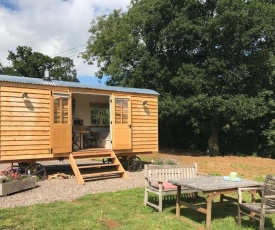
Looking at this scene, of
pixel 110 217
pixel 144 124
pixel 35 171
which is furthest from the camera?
pixel 144 124

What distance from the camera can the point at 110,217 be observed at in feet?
19.0

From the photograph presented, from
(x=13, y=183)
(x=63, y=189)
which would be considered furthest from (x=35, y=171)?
(x=13, y=183)

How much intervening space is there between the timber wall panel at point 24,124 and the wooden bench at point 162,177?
408cm

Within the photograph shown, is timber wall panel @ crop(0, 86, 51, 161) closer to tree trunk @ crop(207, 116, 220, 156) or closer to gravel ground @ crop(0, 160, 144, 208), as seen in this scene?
gravel ground @ crop(0, 160, 144, 208)

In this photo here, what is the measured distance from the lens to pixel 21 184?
25.9ft

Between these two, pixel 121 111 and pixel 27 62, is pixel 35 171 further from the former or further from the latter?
pixel 27 62

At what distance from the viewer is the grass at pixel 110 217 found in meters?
5.29

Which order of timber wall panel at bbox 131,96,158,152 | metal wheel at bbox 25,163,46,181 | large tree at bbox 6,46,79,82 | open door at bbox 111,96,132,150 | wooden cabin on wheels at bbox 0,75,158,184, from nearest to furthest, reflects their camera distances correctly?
Result: wooden cabin on wheels at bbox 0,75,158,184, metal wheel at bbox 25,163,46,181, open door at bbox 111,96,132,150, timber wall panel at bbox 131,96,158,152, large tree at bbox 6,46,79,82

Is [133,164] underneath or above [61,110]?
underneath

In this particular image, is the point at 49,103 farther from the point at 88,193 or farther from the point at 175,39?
the point at 175,39

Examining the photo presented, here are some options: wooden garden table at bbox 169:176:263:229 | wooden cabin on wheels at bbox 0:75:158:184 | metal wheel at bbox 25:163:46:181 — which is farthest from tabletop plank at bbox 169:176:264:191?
metal wheel at bbox 25:163:46:181

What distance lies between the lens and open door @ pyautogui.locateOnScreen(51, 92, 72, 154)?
970cm

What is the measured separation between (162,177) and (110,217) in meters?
1.59

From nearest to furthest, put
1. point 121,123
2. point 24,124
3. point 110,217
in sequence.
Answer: point 110,217
point 24,124
point 121,123
